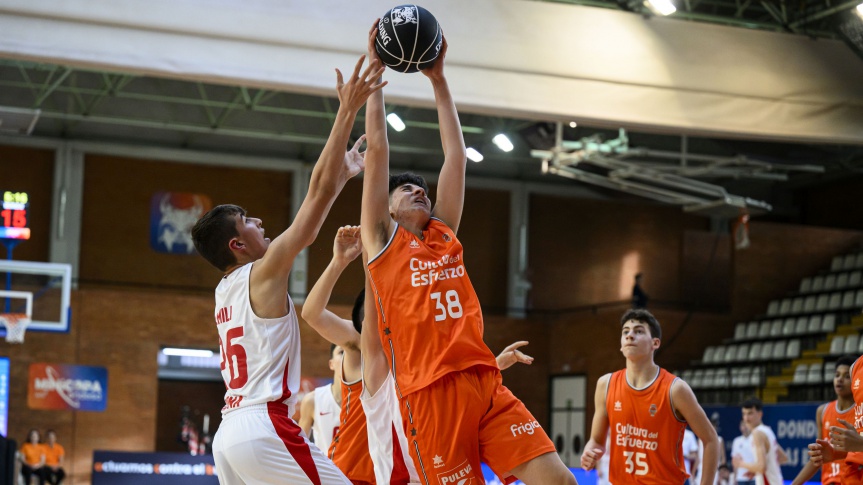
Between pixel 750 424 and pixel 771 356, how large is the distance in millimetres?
10112

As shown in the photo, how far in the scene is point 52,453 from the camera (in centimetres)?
2083

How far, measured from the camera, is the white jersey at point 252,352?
4.42 metres

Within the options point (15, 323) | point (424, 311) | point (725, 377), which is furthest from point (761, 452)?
point (15, 323)

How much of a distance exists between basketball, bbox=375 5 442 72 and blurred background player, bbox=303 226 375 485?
2.70 ft

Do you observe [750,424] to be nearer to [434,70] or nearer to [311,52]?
[311,52]

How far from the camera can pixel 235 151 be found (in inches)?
1009

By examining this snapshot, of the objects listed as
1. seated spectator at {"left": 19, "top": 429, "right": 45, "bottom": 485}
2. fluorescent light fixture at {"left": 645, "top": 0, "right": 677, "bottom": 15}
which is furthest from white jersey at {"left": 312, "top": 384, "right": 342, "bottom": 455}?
seated spectator at {"left": 19, "top": 429, "right": 45, "bottom": 485}

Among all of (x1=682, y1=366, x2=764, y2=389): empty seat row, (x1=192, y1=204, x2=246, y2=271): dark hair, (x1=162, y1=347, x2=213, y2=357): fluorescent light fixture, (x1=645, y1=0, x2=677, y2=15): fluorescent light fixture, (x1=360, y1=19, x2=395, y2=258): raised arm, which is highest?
(x1=645, y1=0, x2=677, y2=15): fluorescent light fixture

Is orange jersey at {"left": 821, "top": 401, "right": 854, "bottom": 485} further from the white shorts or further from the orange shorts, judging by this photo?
the white shorts

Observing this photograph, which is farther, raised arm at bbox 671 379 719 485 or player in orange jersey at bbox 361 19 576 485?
raised arm at bbox 671 379 719 485

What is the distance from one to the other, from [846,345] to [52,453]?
48.6ft

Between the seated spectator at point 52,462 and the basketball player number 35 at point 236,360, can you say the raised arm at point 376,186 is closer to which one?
the basketball player number 35 at point 236,360

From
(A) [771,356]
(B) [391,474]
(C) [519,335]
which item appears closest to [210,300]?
(C) [519,335]

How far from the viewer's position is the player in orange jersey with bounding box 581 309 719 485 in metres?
6.69
